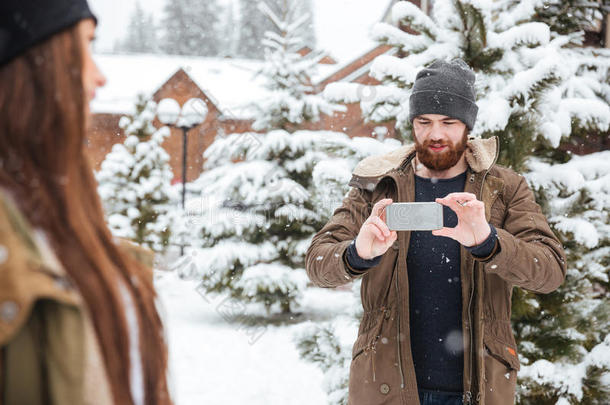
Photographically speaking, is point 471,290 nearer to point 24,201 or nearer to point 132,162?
point 24,201

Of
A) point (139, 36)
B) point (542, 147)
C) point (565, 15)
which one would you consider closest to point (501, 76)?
point (542, 147)

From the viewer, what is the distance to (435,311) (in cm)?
268

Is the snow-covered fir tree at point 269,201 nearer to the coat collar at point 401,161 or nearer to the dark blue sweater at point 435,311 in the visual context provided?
the coat collar at point 401,161

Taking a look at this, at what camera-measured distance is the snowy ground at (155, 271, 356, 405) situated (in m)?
6.48

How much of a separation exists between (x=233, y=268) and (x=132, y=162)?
15.7 feet

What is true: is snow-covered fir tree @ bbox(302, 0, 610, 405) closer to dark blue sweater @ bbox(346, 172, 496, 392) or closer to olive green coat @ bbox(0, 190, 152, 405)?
dark blue sweater @ bbox(346, 172, 496, 392)

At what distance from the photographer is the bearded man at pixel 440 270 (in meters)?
2.46

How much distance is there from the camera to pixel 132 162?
13.0 metres

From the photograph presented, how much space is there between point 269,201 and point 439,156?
733cm

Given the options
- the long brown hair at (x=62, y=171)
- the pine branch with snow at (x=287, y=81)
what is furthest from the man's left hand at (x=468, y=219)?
the pine branch with snow at (x=287, y=81)

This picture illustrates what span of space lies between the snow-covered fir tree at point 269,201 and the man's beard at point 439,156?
663 cm

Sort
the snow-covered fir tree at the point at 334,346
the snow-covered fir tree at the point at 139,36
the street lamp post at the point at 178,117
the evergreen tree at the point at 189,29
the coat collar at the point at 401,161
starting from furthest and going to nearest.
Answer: the snow-covered fir tree at the point at 139,36, the evergreen tree at the point at 189,29, the street lamp post at the point at 178,117, the snow-covered fir tree at the point at 334,346, the coat collar at the point at 401,161

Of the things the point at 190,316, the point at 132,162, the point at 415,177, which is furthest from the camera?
the point at 132,162

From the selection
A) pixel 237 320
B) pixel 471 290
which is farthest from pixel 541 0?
pixel 237 320
